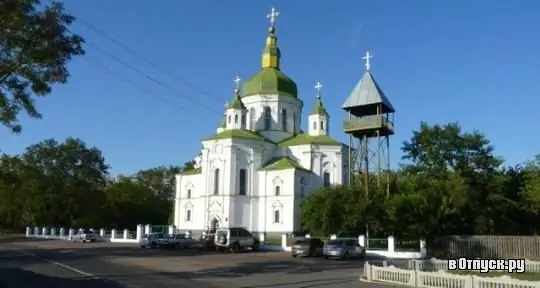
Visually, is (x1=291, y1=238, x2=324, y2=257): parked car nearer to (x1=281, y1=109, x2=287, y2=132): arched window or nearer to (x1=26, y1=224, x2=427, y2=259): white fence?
(x1=26, y1=224, x2=427, y2=259): white fence

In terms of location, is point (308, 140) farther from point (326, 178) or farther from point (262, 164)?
point (262, 164)

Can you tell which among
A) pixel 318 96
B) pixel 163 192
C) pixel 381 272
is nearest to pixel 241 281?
pixel 381 272

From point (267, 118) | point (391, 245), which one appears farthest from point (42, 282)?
point (267, 118)

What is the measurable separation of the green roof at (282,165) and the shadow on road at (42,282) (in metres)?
37.4

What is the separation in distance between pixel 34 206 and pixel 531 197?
57740 millimetres

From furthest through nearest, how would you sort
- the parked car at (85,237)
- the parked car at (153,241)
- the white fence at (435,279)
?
1. the parked car at (85,237)
2. the parked car at (153,241)
3. the white fence at (435,279)

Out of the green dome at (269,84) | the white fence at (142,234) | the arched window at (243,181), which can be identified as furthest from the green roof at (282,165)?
the white fence at (142,234)

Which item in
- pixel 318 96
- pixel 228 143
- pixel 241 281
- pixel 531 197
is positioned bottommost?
pixel 241 281

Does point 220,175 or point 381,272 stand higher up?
point 220,175

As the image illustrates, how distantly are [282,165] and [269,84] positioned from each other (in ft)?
35.4

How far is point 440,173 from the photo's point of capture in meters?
44.1

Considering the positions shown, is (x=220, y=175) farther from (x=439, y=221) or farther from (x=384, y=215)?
(x=439, y=221)

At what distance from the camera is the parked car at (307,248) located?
33.1m

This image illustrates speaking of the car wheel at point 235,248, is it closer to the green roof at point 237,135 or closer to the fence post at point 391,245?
the fence post at point 391,245
